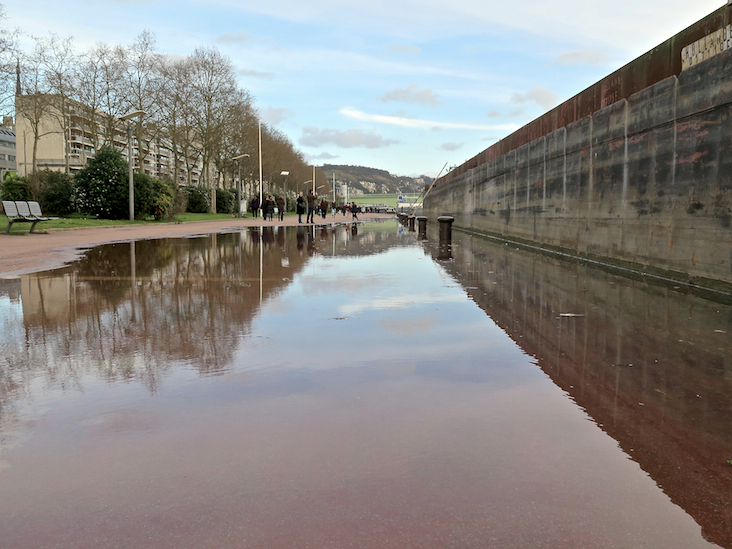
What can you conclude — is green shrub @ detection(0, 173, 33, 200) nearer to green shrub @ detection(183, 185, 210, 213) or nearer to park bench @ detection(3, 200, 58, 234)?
green shrub @ detection(183, 185, 210, 213)

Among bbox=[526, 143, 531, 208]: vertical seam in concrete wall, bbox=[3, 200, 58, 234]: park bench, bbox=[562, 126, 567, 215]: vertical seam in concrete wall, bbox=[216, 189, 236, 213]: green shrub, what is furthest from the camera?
bbox=[216, 189, 236, 213]: green shrub

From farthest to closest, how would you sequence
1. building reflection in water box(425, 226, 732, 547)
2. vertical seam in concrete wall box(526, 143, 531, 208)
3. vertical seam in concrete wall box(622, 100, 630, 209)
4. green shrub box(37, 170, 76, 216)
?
1. green shrub box(37, 170, 76, 216)
2. vertical seam in concrete wall box(526, 143, 531, 208)
3. vertical seam in concrete wall box(622, 100, 630, 209)
4. building reflection in water box(425, 226, 732, 547)

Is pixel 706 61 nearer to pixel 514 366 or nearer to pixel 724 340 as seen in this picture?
pixel 724 340

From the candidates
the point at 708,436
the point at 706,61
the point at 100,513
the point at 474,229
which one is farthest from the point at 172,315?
the point at 474,229

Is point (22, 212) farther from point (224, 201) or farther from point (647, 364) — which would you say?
point (224, 201)


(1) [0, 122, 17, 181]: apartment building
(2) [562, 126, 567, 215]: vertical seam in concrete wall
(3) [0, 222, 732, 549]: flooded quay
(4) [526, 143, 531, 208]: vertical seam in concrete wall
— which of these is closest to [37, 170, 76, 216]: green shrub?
(4) [526, 143, 531, 208]: vertical seam in concrete wall

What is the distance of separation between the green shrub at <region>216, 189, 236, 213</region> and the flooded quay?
2307 inches

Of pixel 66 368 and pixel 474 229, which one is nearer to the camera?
pixel 66 368

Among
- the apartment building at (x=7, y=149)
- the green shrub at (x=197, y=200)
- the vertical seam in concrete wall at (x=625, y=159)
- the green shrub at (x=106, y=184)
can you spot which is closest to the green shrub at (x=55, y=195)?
the green shrub at (x=106, y=184)

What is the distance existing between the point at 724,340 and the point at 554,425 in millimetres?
2895

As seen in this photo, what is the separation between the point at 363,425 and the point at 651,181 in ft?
26.5

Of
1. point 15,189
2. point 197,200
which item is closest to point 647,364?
point 15,189

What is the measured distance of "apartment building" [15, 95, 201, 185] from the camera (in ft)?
163

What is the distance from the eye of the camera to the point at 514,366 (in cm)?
462
